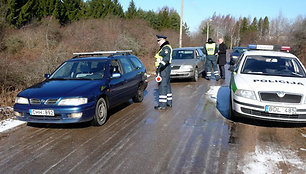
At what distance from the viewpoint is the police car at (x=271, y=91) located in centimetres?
505

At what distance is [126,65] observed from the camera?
24.1 feet

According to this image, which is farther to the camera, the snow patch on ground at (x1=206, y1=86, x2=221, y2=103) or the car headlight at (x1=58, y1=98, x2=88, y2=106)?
the snow patch on ground at (x1=206, y1=86, x2=221, y2=103)

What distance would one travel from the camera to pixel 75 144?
15.3 ft

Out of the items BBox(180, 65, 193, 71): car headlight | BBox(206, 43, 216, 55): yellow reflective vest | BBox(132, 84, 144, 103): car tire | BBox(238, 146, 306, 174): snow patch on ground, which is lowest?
BBox(238, 146, 306, 174): snow patch on ground

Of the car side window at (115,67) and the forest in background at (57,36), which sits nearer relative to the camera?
the car side window at (115,67)

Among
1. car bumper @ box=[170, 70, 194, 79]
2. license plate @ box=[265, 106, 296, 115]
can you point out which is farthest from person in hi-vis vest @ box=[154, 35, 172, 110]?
car bumper @ box=[170, 70, 194, 79]

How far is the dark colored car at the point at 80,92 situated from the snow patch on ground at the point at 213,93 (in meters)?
2.69

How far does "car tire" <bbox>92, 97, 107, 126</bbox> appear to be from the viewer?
555cm

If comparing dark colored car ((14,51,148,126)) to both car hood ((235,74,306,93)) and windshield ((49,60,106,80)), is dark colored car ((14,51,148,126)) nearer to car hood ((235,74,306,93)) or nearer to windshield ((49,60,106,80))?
windshield ((49,60,106,80))

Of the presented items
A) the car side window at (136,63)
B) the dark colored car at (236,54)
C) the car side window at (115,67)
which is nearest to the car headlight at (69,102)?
the car side window at (115,67)

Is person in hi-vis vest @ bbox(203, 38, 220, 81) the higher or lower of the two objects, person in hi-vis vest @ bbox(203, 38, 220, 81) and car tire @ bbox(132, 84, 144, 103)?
the higher

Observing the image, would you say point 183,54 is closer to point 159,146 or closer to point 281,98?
Answer: point 281,98

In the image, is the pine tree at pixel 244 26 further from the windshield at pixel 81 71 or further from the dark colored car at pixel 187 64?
the windshield at pixel 81 71

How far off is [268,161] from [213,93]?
5.51m
